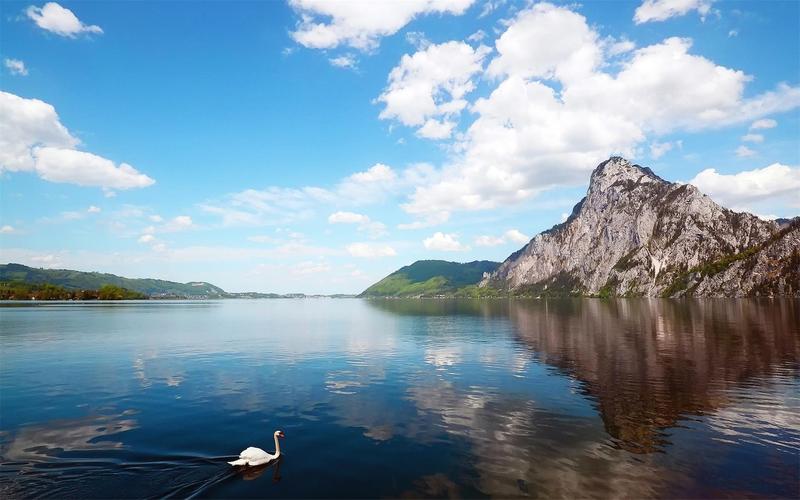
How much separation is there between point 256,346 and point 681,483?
72.2 meters

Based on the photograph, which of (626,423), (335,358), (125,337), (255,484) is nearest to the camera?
(255,484)

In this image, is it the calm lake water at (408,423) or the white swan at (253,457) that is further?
the white swan at (253,457)

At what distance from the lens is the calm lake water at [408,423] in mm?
22594

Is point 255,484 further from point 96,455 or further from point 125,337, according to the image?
point 125,337

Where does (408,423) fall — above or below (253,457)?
below

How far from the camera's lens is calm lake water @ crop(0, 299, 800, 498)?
22.6 metres

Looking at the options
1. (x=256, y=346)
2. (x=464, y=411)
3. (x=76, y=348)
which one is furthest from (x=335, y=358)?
(x=76, y=348)

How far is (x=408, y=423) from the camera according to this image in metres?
33.2

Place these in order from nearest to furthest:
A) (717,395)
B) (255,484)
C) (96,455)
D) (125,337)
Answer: (255,484), (96,455), (717,395), (125,337)

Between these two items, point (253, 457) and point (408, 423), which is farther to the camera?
point (408, 423)

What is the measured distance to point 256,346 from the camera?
80188 mm

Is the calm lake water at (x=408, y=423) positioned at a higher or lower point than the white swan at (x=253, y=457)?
lower

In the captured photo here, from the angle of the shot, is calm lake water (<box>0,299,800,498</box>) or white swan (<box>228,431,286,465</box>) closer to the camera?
calm lake water (<box>0,299,800,498</box>)

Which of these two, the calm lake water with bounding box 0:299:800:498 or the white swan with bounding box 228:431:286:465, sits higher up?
the white swan with bounding box 228:431:286:465
